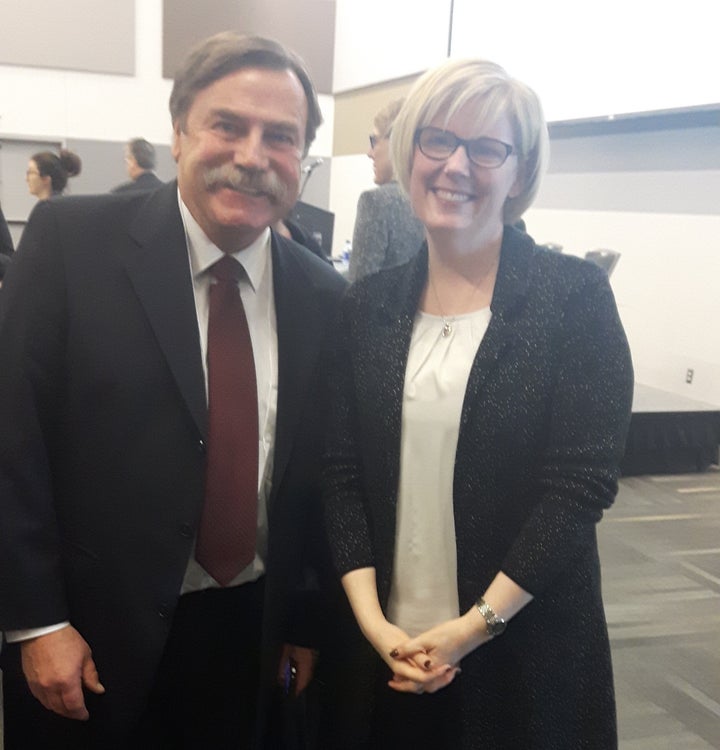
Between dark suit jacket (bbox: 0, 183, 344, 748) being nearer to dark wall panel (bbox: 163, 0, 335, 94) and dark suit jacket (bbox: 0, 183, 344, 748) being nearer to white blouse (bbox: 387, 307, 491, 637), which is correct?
white blouse (bbox: 387, 307, 491, 637)

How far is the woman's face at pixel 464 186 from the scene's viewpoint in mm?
1278

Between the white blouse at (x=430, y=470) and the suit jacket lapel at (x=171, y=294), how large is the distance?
1.14 ft

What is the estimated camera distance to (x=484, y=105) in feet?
4.16

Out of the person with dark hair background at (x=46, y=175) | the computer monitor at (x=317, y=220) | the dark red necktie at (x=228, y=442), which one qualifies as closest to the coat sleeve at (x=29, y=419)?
the dark red necktie at (x=228, y=442)

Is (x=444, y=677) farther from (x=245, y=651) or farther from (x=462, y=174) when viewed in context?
(x=462, y=174)

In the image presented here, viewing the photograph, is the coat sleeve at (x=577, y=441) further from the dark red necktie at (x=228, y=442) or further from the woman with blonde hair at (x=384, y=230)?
the woman with blonde hair at (x=384, y=230)

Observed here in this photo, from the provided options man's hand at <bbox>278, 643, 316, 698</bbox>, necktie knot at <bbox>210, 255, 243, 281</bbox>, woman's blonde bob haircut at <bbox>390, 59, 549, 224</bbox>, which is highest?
woman's blonde bob haircut at <bbox>390, 59, 549, 224</bbox>

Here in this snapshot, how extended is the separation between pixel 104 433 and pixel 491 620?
68cm

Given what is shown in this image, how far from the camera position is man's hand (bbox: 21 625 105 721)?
4.30ft

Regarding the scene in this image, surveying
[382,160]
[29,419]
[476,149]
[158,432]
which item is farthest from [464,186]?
[382,160]

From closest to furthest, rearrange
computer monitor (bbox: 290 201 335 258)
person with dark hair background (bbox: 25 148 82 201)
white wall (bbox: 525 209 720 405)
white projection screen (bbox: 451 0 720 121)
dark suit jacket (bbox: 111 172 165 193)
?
white projection screen (bbox: 451 0 720 121), white wall (bbox: 525 209 720 405), person with dark hair background (bbox: 25 148 82 201), dark suit jacket (bbox: 111 172 165 193), computer monitor (bbox: 290 201 335 258)

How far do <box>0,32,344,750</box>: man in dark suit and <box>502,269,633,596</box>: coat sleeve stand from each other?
42 cm

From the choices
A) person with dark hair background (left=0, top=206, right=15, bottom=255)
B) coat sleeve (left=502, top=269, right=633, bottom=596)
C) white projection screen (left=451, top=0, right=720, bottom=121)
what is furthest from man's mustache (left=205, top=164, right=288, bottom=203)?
white projection screen (left=451, top=0, right=720, bottom=121)

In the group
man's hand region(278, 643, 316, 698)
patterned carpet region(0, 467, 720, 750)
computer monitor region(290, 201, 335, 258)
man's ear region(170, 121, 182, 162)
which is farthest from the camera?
computer monitor region(290, 201, 335, 258)
